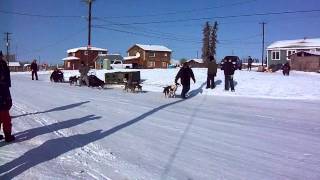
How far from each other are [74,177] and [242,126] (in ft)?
22.5

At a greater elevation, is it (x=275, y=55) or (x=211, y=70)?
(x=275, y=55)

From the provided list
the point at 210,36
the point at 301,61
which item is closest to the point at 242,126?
the point at 301,61

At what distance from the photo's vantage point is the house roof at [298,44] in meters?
71.8

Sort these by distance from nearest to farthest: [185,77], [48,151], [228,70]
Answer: [48,151] < [185,77] < [228,70]

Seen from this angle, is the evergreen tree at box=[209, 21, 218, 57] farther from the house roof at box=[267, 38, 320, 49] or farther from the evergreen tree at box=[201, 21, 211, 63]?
the house roof at box=[267, 38, 320, 49]

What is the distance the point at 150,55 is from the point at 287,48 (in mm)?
33838

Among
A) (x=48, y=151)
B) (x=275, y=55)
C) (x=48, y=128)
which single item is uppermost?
(x=275, y=55)

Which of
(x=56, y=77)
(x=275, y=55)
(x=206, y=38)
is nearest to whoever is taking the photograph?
(x=56, y=77)

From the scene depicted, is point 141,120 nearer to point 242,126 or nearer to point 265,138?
point 242,126

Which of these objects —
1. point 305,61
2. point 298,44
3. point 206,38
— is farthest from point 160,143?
point 206,38

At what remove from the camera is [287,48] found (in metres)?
73.2

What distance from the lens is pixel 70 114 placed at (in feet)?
48.8

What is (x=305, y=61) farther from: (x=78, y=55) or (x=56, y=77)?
(x=78, y=55)

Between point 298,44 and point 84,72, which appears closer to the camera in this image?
point 84,72
